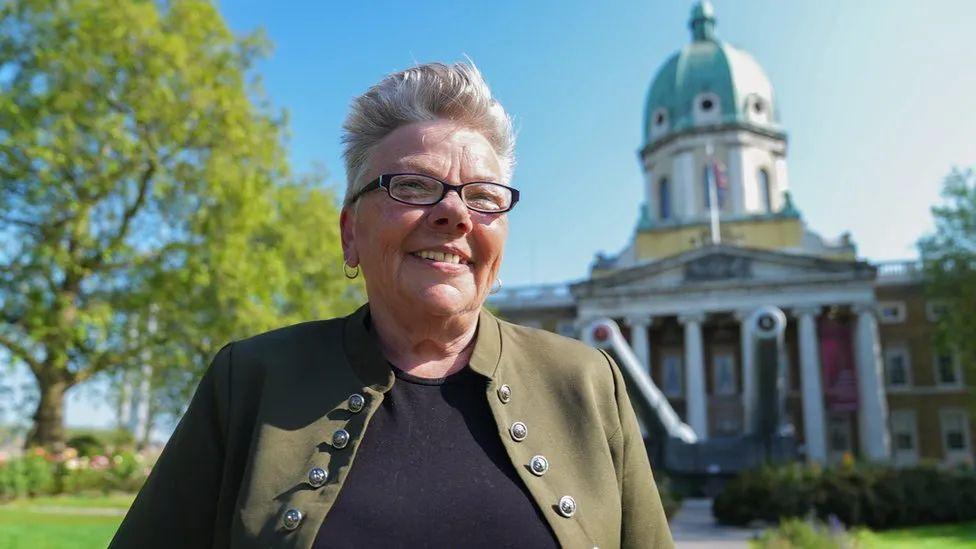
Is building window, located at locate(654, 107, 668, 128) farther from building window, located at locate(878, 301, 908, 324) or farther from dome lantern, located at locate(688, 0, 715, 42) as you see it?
building window, located at locate(878, 301, 908, 324)

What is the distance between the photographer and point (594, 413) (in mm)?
1817

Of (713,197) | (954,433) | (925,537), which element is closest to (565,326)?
(713,197)

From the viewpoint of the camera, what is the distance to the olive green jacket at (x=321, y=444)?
161cm

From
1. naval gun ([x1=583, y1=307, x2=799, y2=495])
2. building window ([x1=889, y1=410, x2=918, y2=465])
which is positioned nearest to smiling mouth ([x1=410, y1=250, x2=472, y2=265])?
naval gun ([x1=583, y1=307, x2=799, y2=495])

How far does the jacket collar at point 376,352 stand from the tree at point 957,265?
31120 mm

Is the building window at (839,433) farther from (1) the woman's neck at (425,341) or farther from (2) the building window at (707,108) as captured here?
(1) the woman's neck at (425,341)

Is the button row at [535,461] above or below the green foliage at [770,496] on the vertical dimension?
above

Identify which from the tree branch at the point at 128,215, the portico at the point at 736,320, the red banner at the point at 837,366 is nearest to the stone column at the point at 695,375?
the portico at the point at 736,320

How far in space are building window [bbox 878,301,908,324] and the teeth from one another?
44350mm

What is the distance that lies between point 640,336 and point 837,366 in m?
9.65

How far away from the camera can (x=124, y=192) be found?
17.3 meters

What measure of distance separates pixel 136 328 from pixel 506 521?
17.6 metres

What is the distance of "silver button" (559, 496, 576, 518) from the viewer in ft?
5.39

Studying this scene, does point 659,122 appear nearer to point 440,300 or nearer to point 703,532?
point 703,532
